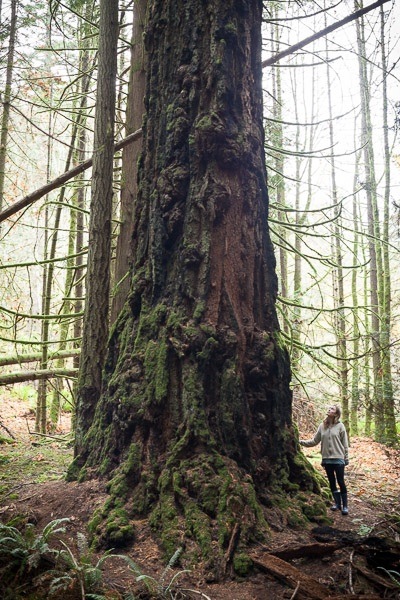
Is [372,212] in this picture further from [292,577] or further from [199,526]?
[292,577]

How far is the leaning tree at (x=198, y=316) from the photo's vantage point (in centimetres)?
375

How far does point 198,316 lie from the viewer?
402 centimetres

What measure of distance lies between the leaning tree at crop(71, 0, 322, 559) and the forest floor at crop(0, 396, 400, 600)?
0.68 feet

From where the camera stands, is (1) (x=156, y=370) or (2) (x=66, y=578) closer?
(2) (x=66, y=578)

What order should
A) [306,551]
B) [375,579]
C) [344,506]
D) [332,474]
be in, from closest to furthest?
[375,579] → [306,551] → [344,506] → [332,474]

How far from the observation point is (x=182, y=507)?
355 cm

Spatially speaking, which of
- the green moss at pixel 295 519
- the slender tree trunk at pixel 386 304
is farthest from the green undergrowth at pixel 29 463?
the slender tree trunk at pixel 386 304

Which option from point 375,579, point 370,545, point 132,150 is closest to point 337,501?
point 370,545

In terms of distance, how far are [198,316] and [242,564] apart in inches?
74.3

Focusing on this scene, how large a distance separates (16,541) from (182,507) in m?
1.20

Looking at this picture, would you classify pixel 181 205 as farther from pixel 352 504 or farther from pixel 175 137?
pixel 352 504

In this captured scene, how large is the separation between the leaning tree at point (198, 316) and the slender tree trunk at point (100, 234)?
1.74 feet

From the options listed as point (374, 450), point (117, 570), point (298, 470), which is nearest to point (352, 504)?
point (298, 470)

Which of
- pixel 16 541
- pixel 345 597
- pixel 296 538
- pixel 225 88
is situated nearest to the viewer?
pixel 345 597
